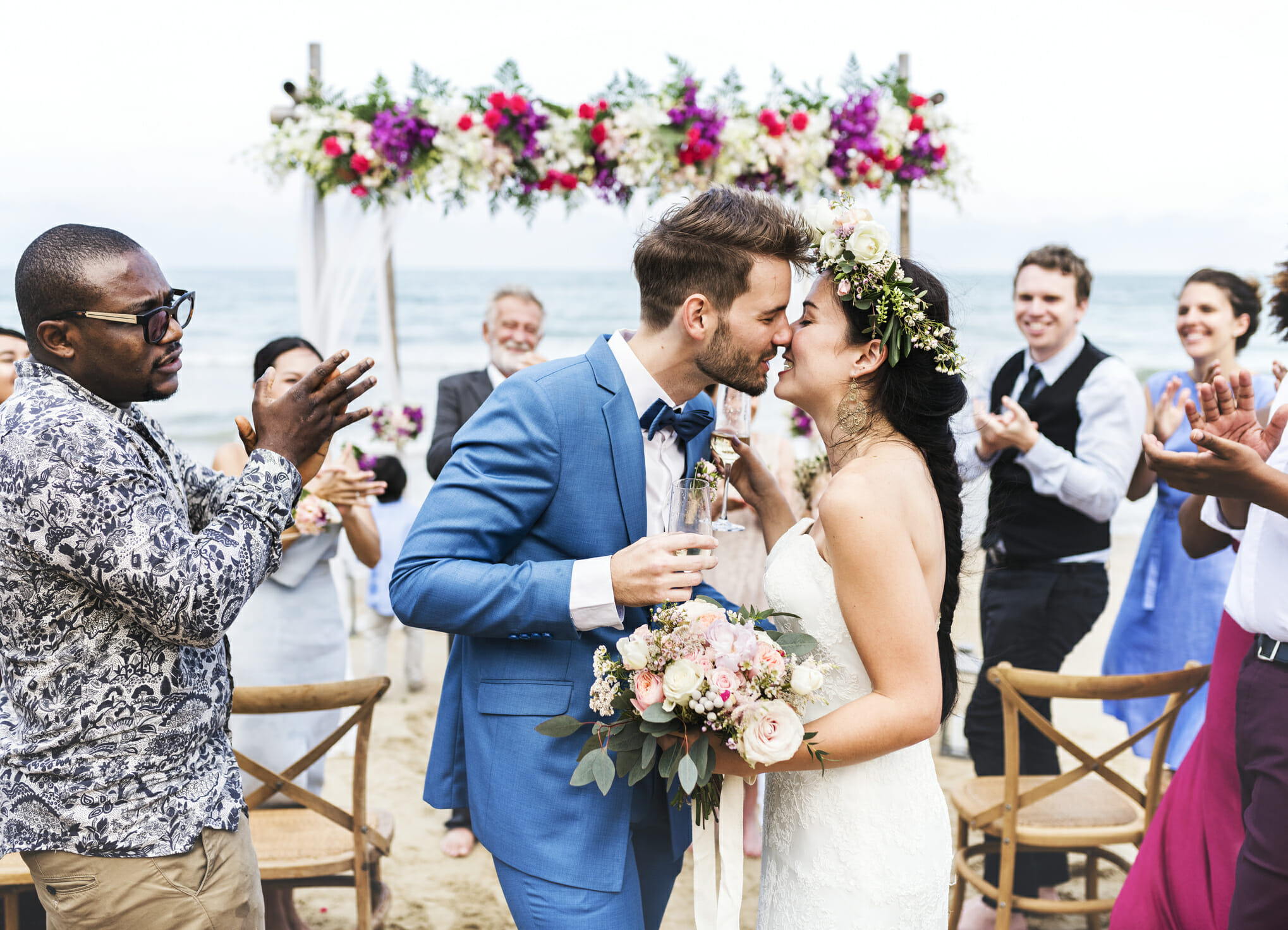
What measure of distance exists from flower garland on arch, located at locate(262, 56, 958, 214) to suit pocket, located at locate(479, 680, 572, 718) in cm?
433

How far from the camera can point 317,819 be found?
3.37 metres

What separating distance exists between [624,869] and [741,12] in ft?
70.6

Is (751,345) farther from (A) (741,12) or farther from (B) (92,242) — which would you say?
(A) (741,12)

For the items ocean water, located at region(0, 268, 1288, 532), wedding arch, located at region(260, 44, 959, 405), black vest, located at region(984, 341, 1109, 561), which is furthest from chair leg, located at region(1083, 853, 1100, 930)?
ocean water, located at region(0, 268, 1288, 532)

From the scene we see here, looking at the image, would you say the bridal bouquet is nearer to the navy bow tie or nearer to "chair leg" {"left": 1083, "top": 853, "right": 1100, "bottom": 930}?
the navy bow tie

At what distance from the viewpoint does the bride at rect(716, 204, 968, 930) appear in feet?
6.33

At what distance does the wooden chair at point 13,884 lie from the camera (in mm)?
2793

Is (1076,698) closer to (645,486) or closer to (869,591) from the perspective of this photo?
(869,591)

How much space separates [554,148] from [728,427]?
3.59 m

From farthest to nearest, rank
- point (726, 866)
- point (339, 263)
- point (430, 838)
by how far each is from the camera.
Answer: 1. point (339, 263)
2. point (430, 838)
3. point (726, 866)

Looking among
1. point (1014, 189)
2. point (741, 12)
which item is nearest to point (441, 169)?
point (741, 12)

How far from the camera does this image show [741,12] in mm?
20453

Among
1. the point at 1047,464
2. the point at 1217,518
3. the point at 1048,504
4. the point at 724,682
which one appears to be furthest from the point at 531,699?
the point at 1048,504

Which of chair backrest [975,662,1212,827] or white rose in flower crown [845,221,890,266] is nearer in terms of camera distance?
white rose in flower crown [845,221,890,266]
